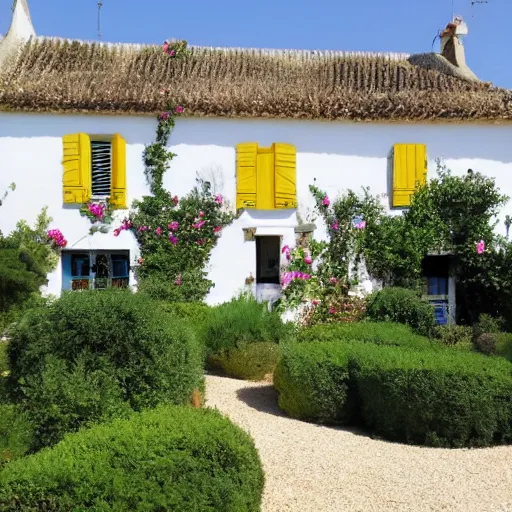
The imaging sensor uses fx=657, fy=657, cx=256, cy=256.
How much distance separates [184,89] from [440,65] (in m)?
5.55

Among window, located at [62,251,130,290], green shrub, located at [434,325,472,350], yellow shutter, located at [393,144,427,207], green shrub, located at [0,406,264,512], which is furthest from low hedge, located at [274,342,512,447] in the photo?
window, located at [62,251,130,290]

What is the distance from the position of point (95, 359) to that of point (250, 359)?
337cm

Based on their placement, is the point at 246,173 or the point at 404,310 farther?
the point at 246,173

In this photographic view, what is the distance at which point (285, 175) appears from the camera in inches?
487

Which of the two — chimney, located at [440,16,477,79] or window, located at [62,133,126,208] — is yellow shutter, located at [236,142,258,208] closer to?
window, located at [62,133,126,208]

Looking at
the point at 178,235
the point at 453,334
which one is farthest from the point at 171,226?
the point at 453,334

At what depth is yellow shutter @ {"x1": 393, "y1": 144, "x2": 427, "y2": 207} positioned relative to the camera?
12469 millimetres

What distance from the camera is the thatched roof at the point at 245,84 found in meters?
12.0

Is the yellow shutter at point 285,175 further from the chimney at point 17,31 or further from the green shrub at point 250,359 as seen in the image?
the chimney at point 17,31

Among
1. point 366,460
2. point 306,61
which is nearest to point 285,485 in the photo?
point 366,460

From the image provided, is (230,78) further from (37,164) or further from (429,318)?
(429,318)

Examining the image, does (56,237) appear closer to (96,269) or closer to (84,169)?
(96,269)

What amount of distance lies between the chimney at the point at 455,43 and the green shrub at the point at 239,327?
7.87 metres

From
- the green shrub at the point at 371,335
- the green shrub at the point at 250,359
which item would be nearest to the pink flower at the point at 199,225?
the green shrub at the point at 371,335
